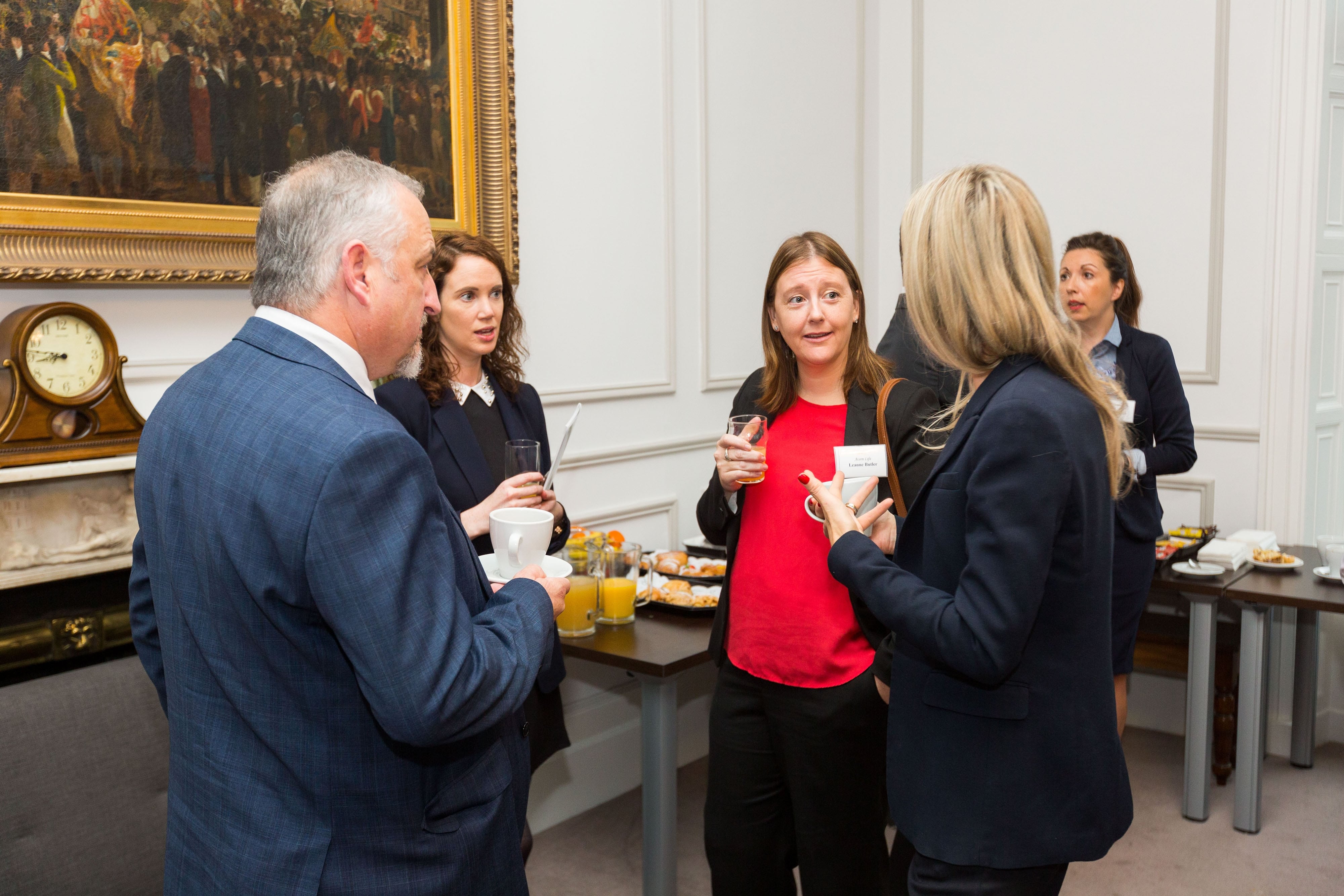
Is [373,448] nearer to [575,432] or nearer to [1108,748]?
[1108,748]

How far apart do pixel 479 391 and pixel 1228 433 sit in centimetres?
303

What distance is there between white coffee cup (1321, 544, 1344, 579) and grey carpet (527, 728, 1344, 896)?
85 cm

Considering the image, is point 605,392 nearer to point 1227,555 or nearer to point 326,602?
point 1227,555

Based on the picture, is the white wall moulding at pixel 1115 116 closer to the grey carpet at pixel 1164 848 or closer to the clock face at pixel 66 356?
the grey carpet at pixel 1164 848

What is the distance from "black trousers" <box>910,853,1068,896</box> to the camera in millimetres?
1396

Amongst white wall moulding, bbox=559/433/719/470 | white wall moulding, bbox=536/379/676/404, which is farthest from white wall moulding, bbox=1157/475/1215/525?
white wall moulding, bbox=536/379/676/404

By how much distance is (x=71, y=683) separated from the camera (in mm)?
1945

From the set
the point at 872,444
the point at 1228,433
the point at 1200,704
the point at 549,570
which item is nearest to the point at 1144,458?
the point at 1200,704

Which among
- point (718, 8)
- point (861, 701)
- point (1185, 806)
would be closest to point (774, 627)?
point (861, 701)

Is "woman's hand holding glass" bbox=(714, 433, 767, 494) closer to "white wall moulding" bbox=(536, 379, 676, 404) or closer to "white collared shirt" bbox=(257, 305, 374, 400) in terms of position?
"white collared shirt" bbox=(257, 305, 374, 400)

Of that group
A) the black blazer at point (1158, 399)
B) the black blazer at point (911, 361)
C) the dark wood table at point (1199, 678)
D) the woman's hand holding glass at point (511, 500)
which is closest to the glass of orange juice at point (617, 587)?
the woman's hand holding glass at point (511, 500)

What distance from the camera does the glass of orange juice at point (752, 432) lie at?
194 cm

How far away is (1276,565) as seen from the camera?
339 centimetres

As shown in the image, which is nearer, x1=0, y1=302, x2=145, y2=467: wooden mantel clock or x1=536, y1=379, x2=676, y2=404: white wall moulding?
x1=0, y1=302, x2=145, y2=467: wooden mantel clock
